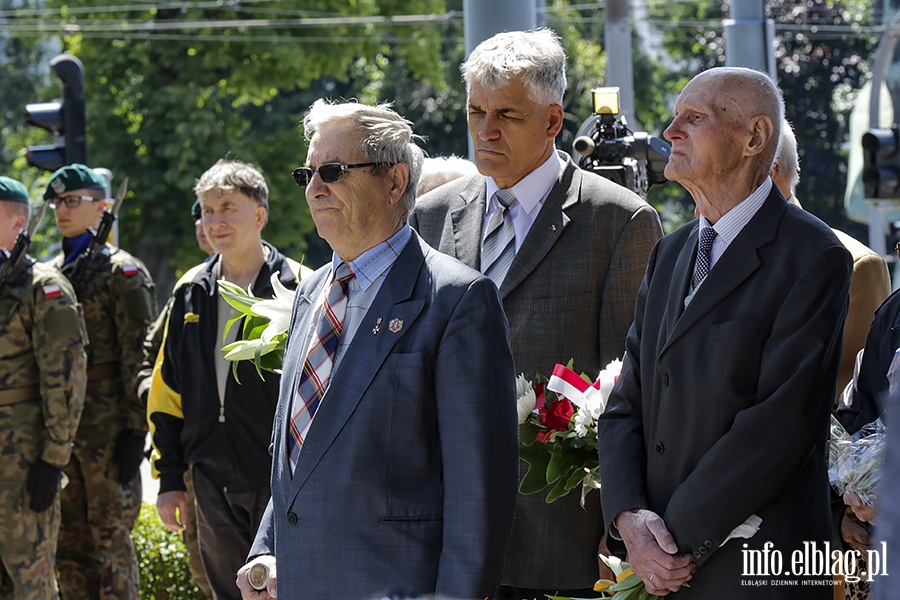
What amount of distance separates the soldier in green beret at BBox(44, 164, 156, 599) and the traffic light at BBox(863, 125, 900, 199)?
→ 589 cm

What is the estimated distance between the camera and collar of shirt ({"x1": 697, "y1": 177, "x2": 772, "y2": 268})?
355cm

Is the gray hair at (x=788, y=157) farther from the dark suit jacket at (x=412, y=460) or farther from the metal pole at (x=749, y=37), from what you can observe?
the metal pole at (x=749, y=37)

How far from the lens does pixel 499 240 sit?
14.7 ft

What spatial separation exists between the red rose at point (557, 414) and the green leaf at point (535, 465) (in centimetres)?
9

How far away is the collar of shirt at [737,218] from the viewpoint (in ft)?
11.6

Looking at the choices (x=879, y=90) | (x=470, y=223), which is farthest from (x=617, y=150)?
(x=879, y=90)

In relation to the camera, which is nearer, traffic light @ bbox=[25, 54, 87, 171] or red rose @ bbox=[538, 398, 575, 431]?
red rose @ bbox=[538, 398, 575, 431]

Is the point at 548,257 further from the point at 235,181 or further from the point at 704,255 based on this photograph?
the point at 235,181

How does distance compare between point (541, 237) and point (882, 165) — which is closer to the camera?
point (541, 237)

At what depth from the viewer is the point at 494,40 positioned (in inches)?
172

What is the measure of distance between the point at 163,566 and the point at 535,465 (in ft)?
16.6

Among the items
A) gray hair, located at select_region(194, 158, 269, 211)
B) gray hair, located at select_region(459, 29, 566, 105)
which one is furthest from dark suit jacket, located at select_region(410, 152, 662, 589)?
gray hair, located at select_region(194, 158, 269, 211)

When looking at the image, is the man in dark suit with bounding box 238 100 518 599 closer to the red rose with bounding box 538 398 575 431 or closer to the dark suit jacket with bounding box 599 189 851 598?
the dark suit jacket with bounding box 599 189 851 598

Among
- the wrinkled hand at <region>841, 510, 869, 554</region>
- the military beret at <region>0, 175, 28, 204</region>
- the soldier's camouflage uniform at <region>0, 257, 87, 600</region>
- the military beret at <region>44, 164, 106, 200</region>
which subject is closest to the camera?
the wrinkled hand at <region>841, 510, 869, 554</region>
